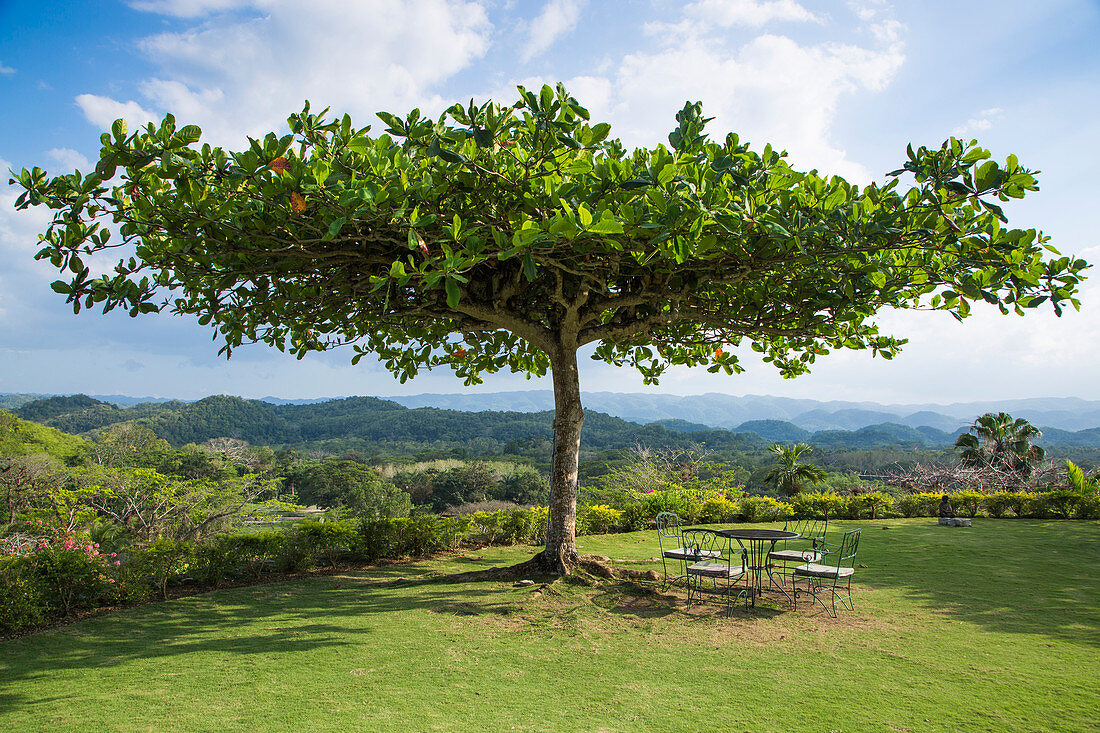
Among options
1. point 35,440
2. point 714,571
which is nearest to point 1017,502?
point 714,571

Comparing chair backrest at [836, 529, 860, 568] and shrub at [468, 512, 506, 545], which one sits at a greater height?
chair backrest at [836, 529, 860, 568]

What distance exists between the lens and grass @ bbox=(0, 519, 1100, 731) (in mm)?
3531

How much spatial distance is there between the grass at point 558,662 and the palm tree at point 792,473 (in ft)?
42.7

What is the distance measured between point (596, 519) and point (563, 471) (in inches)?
224

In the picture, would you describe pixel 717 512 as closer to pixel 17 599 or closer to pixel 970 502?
pixel 970 502

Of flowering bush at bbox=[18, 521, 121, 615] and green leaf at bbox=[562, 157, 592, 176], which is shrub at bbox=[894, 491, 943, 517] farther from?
flowering bush at bbox=[18, 521, 121, 615]

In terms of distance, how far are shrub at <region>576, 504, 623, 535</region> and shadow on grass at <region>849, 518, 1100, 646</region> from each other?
504 centimetres

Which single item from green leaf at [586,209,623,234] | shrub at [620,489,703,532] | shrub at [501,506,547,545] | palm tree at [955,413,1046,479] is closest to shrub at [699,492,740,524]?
shrub at [620,489,703,532]

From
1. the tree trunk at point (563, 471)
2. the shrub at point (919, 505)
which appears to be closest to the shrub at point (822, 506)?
the shrub at point (919, 505)

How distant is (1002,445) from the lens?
2433cm

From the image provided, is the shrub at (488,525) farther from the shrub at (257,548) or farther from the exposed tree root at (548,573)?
the shrub at (257,548)

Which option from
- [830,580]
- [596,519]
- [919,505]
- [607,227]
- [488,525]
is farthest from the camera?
[919,505]

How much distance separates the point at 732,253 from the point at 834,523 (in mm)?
11097

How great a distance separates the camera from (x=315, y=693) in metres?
3.86
